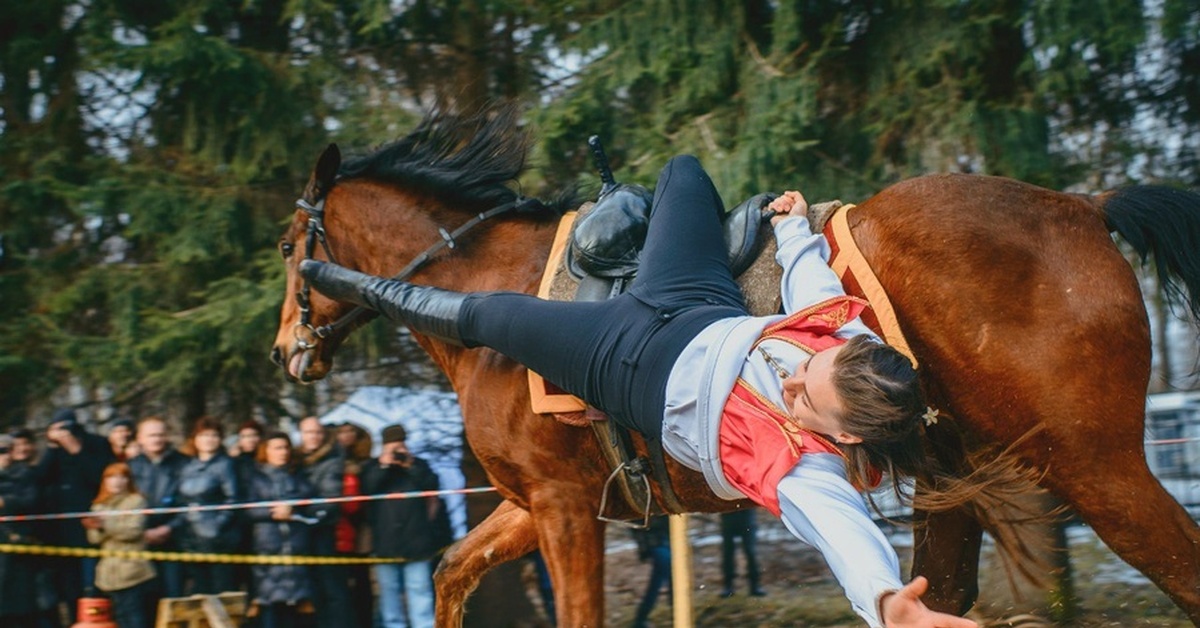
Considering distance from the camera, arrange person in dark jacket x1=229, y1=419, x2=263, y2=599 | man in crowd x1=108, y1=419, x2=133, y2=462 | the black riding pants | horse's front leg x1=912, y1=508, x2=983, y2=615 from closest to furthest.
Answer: the black riding pants → horse's front leg x1=912, y1=508, x2=983, y2=615 → person in dark jacket x1=229, y1=419, x2=263, y2=599 → man in crowd x1=108, y1=419, x2=133, y2=462

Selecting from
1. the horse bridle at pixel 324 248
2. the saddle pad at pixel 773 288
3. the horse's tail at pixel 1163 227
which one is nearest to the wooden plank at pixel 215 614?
the horse bridle at pixel 324 248

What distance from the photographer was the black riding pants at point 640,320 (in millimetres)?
3182

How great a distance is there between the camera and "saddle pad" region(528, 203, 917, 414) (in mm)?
3482

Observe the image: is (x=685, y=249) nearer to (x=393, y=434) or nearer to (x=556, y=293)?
(x=556, y=293)

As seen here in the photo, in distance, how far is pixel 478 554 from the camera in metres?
4.45

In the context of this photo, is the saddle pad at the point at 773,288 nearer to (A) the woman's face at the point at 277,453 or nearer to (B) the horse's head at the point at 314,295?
(B) the horse's head at the point at 314,295

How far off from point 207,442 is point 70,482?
85cm

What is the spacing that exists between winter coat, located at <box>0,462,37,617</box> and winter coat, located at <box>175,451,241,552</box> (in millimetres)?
831

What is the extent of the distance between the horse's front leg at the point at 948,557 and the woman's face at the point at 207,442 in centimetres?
400

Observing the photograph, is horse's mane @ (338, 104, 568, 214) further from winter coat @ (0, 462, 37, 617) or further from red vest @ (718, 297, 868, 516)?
winter coat @ (0, 462, 37, 617)

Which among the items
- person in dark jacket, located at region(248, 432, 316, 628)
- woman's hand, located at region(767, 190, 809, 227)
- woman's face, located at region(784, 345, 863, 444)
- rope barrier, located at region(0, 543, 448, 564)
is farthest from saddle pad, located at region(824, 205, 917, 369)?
person in dark jacket, located at region(248, 432, 316, 628)

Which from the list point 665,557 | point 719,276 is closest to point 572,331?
point 719,276

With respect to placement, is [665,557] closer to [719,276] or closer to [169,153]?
[719,276]

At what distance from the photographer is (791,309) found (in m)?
3.27
